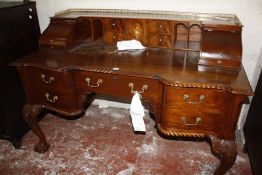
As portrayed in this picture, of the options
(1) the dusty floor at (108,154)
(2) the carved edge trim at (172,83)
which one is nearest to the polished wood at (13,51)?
(1) the dusty floor at (108,154)

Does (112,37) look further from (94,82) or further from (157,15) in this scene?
(94,82)

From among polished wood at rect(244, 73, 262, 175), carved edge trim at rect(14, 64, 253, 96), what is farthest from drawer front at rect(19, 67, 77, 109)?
polished wood at rect(244, 73, 262, 175)

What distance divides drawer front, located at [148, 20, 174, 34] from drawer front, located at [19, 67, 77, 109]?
74 cm

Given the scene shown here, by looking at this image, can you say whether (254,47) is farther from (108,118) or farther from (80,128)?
(80,128)

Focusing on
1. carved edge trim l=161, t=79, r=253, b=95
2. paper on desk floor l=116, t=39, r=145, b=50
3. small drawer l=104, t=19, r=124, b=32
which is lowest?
carved edge trim l=161, t=79, r=253, b=95

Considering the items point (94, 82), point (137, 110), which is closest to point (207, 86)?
point (137, 110)

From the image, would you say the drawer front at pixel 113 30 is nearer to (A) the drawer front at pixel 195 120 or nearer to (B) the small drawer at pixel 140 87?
(B) the small drawer at pixel 140 87

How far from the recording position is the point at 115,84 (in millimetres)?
1638

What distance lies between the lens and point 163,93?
1507mm

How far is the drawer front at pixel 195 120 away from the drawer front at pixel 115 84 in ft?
0.54

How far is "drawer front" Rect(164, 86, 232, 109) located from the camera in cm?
140

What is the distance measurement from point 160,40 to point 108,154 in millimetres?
1146

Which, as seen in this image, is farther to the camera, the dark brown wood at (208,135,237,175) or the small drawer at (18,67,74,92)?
the small drawer at (18,67,74,92)

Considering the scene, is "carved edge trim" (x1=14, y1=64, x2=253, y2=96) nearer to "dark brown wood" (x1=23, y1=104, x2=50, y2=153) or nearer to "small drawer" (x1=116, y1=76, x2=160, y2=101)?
"small drawer" (x1=116, y1=76, x2=160, y2=101)
